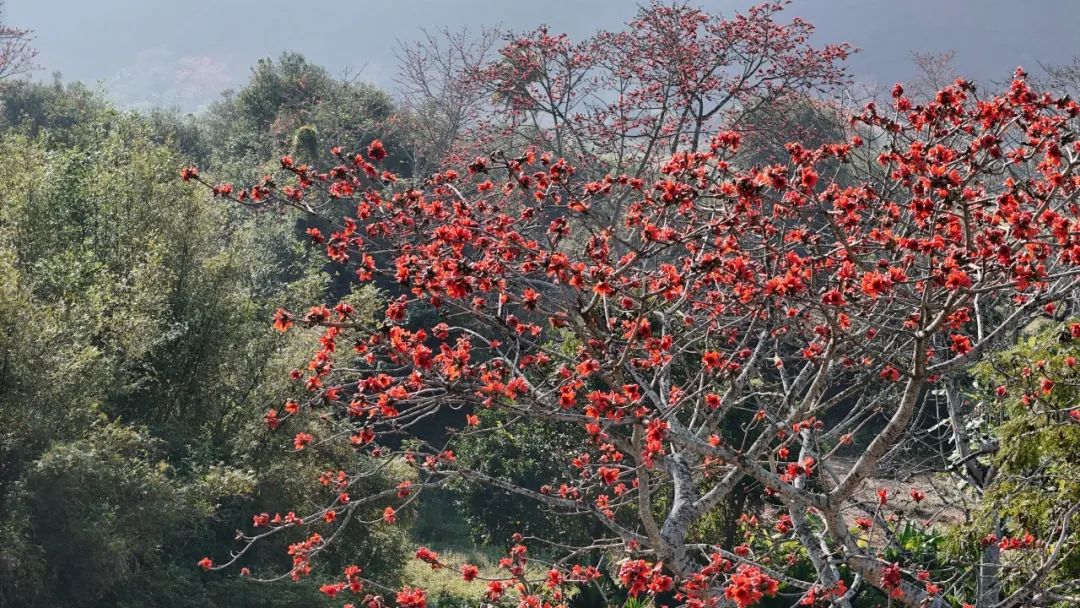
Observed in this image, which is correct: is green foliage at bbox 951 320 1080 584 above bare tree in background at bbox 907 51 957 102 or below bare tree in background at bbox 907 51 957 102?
below

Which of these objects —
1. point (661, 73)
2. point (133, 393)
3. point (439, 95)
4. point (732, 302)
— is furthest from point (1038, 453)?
point (439, 95)

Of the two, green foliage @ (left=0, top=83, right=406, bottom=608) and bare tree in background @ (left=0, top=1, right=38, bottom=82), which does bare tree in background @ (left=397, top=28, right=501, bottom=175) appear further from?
green foliage @ (left=0, top=83, right=406, bottom=608)

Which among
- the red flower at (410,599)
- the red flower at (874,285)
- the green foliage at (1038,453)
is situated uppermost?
the red flower at (874,285)

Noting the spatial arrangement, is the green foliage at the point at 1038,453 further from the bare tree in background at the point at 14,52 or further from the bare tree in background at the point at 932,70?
the bare tree in background at the point at 14,52

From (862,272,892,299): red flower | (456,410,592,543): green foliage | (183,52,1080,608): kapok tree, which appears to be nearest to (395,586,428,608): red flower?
(183,52,1080,608): kapok tree

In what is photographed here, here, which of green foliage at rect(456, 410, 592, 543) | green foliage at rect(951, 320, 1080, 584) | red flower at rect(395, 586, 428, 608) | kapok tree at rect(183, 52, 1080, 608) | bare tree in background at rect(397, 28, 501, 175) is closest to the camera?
kapok tree at rect(183, 52, 1080, 608)

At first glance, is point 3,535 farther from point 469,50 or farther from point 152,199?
point 469,50

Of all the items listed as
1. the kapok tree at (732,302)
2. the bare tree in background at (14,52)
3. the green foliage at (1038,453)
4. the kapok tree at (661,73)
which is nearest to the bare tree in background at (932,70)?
the kapok tree at (661,73)

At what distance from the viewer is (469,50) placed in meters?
23.8

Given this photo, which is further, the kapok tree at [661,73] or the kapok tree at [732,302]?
the kapok tree at [661,73]

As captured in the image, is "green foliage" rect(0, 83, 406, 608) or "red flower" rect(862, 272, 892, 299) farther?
"green foliage" rect(0, 83, 406, 608)

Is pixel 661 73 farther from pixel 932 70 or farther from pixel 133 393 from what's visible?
pixel 932 70

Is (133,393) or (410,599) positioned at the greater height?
(133,393)

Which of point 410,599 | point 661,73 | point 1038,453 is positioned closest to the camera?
point 410,599
